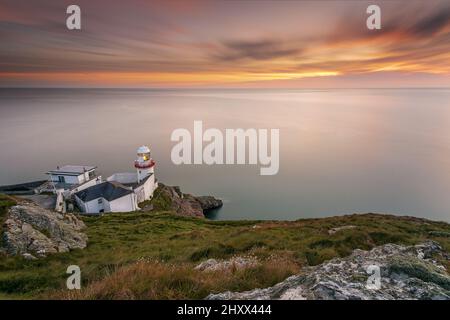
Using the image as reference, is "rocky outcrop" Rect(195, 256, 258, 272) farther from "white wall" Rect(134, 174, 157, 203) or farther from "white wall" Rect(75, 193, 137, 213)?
"white wall" Rect(134, 174, 157, 203)

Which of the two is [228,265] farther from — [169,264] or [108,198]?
[108,198]

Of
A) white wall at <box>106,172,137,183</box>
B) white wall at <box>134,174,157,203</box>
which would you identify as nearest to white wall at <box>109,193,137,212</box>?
white wall at <box>134,174,157,203</box>

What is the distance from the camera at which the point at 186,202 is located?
50.7 m

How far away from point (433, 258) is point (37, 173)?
85.1 meters

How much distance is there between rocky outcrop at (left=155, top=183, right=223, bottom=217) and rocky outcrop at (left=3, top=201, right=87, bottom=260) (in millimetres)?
29839

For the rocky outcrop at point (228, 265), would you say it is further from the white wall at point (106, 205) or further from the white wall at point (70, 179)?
the white wall at point (70, 179)

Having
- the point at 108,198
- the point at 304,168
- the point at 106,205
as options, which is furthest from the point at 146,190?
the point at 304,168

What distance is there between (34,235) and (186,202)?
1490 inches

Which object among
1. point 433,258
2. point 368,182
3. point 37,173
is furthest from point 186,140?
point 433,258

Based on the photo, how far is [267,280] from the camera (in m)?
5.70
